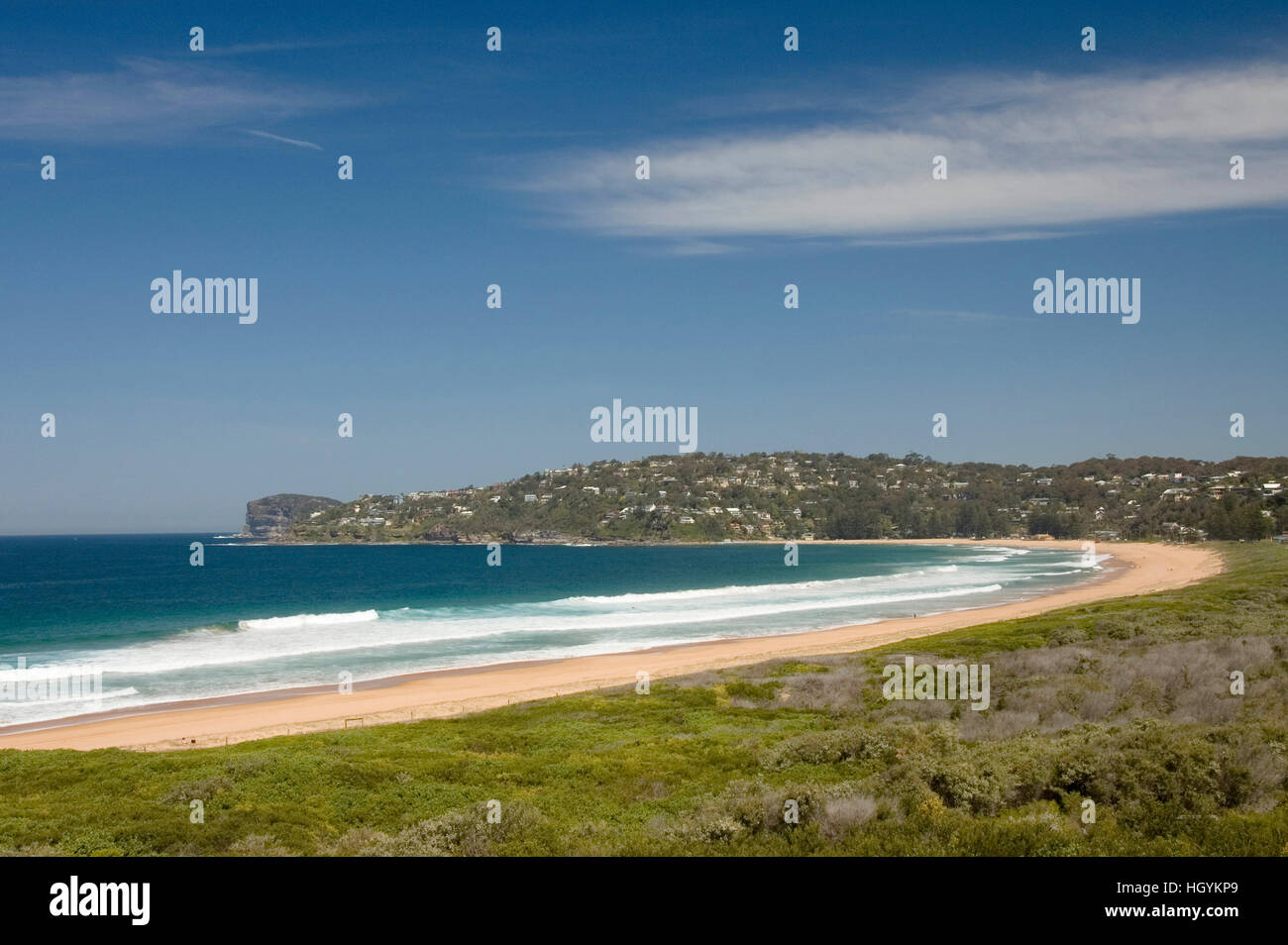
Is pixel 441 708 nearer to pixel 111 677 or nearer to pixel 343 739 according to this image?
pixel 343 739

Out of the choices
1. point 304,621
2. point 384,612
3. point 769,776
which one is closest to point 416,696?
point 769,776

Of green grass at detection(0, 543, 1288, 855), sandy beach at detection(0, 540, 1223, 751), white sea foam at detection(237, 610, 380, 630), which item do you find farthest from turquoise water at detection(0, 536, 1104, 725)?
green grass at detection(0, 543, 1288, 855)

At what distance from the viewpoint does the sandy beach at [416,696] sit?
2559cm

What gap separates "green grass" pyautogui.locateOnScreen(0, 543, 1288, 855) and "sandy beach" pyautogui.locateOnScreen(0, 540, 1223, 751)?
398 cm

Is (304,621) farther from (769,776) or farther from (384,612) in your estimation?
(769,776)

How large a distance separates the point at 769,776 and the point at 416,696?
1968 centimetres

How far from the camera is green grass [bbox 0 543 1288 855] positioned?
977 cm

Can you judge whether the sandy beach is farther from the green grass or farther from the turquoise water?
the green grass

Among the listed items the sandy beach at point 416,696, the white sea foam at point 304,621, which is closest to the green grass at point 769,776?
the sandy beach at point 416,696
